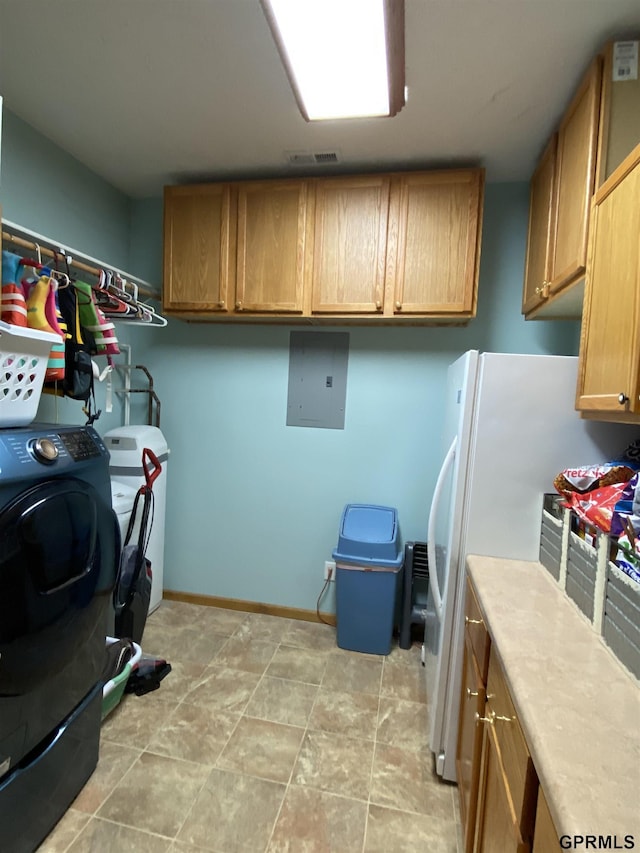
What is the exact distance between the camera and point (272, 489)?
271cm

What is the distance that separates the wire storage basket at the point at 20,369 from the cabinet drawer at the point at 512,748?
1.47 metres

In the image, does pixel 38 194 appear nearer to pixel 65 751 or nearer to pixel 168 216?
pixel 168 216

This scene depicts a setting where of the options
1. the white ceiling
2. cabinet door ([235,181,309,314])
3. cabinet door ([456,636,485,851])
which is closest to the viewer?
cabinet door ([456,636,485,851])

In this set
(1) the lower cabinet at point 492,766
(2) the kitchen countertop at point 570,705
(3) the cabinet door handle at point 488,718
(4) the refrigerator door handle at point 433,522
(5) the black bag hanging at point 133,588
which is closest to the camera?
(2) the kitchen countertop at point 570,705

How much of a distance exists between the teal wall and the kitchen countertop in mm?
1366

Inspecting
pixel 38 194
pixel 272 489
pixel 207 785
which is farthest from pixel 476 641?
pixel 38 194

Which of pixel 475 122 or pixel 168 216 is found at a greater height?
pixel 475 122

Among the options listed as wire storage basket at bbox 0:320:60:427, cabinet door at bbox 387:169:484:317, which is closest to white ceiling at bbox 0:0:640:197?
cabinet door at bbox 387:169:484:317

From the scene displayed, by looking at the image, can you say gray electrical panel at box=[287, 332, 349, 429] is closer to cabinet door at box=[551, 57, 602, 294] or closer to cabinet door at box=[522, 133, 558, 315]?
cabinet door at box=[522, 133, 558, 315]

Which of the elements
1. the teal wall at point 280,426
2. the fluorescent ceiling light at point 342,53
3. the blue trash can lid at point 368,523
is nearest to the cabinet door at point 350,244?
the teal wall at point 280,426

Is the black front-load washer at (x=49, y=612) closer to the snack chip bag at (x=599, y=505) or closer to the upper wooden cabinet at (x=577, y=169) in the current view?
the snack chip bag at (x=599, y=505)

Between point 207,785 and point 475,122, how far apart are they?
2.79m

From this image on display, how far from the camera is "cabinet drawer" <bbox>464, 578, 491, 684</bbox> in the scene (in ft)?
3.80

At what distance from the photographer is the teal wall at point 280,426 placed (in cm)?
240
